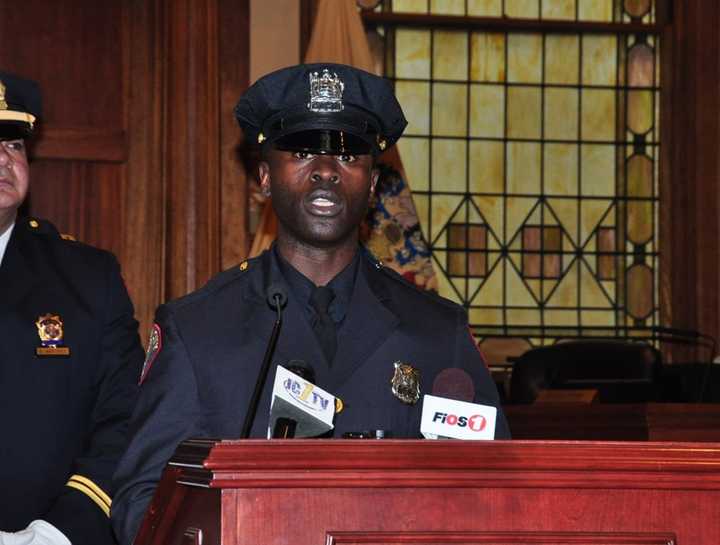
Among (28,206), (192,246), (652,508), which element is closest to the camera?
(652,508)

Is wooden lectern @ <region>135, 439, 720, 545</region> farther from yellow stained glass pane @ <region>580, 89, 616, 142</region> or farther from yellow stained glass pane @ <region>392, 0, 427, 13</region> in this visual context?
yellow stained glass pane @ <region>580, 89, 616, 142</region>

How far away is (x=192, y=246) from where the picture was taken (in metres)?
4.95

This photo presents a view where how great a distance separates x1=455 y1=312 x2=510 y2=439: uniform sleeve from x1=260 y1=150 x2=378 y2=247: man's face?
25 centimetres

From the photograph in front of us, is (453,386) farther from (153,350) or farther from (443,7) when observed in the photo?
(443,7)

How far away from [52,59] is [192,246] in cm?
72

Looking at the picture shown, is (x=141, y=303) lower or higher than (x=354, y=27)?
lower

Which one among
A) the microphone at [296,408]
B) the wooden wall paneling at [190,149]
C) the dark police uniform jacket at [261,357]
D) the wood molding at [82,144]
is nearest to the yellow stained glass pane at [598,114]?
the wooden wall paneling at [190,149]

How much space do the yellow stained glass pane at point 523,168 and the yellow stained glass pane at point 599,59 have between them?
1.25ft

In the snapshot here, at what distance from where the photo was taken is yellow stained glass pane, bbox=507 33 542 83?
6.73 metres

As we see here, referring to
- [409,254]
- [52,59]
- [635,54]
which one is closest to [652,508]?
[409,254]

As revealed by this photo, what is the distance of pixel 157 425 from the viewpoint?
2.16m

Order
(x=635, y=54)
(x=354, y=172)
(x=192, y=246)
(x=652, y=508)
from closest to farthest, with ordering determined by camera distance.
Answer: (x=652, y=508) < (x=354, y=172) < (x=192, y=246) < (x=635, y=54)

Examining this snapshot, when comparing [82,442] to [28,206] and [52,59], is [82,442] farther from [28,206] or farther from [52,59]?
[52,59]

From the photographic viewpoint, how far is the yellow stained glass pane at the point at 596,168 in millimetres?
6785
